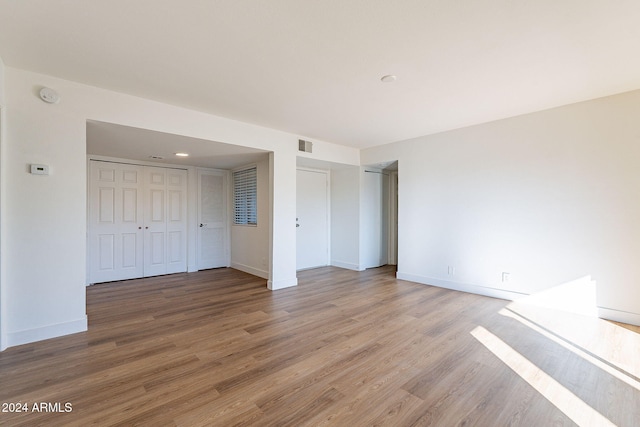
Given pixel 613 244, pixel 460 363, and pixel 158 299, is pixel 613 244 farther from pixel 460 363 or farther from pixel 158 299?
pixel 158 299

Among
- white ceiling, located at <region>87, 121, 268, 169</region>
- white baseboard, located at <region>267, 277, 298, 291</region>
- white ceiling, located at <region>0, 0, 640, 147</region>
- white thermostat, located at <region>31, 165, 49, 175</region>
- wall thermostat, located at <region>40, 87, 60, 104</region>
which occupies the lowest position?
white baseboard, located at <region>267, 277, 298, 291</region>

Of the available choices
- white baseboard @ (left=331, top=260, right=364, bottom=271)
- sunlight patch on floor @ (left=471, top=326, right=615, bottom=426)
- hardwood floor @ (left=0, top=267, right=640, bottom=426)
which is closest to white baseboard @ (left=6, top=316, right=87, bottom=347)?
hardwood floor @ (left=0, top=267, right=640, bottom=426)

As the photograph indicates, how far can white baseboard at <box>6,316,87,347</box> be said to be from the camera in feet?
8.36

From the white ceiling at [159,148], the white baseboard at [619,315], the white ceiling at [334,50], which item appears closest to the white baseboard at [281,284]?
the white ceiling at [159,148]

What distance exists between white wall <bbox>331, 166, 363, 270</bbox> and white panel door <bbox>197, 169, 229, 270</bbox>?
8.11 feet

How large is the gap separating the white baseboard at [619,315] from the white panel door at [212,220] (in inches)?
246

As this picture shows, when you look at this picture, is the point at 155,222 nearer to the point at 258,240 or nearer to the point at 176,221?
the point at 176,221

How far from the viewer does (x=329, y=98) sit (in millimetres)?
3232

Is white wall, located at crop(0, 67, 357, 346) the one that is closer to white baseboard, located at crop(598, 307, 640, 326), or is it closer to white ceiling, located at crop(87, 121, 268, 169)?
white ceiling, located at crop(87, 121, 268, 169)

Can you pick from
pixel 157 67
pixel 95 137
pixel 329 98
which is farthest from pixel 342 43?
pixel 95 137

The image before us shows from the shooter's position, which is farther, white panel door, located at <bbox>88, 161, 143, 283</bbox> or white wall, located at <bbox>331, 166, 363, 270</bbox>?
white wall, located at <bbox>331, 166, 363, 270</bbox>

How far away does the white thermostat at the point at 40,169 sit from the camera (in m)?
2.62

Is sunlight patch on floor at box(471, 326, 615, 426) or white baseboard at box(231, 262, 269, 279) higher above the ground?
white baseboard at box(231, 262, 269, 279)

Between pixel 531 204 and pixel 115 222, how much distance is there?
21.7 ft
